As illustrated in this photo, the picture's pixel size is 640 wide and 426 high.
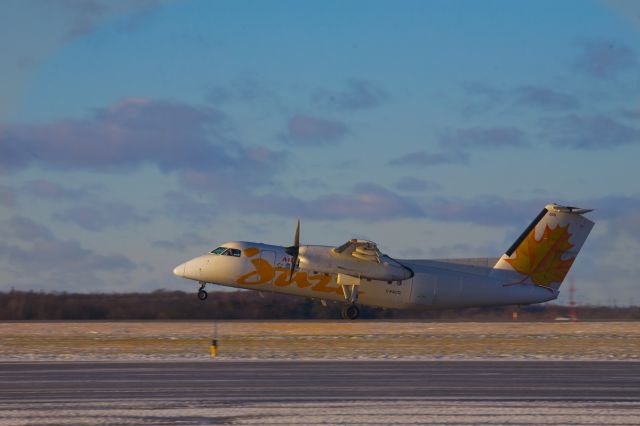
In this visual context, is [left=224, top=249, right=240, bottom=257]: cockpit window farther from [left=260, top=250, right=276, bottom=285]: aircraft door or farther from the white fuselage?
[left=260, top=250, right=276, bottom=285]: aircraft door

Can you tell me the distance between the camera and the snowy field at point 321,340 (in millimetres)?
27734

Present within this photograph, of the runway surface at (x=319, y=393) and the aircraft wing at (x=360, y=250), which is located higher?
the aircraft wing at (x=360, y=250)

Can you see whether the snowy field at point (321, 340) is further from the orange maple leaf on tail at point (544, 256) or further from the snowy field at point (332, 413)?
the snowy field at point (332, 413)

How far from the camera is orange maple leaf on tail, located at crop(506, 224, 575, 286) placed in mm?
43438

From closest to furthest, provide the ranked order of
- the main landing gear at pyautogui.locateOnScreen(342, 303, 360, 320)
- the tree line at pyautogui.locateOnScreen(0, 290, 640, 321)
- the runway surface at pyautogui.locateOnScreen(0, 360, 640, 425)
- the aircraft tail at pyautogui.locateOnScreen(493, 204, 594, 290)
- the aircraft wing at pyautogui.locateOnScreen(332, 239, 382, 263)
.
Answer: the runway surface at pyautogui.locateOnScreen(0, 360, 640, 425) < the aircraft wing at pyautogui.locateOnScreen(332, 239, 382, 263) < the main landing gear at pyautogui.locateOnScreen(342, 303, 360, 320) < the aircraft tail at pyautogui.locateOnScreen(493, 204, 594, 290) < the tree line at pyautogui.locateOnScreen(0, 290, 640, 321)

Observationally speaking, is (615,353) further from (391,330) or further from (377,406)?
(377,406)

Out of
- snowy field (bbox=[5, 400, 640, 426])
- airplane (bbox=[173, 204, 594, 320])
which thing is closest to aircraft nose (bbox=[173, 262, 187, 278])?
airplane (bbox=[173, 204, 594, 320])

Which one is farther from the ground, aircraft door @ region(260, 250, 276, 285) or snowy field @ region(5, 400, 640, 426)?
aircraft door @ region(260, 250, 276, 285)

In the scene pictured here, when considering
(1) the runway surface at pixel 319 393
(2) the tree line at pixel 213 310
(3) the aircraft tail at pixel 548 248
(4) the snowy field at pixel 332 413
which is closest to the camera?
(4) the snowy field at pixel 332 413

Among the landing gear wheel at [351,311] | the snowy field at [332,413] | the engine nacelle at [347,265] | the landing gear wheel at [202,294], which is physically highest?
the engine nacelle at [347,265]

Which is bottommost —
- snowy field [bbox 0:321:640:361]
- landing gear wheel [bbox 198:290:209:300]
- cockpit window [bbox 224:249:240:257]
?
snowy field [bbox 0:321:640:361]

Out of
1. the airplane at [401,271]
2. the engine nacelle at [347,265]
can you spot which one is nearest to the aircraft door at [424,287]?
the airplane at [401,271]

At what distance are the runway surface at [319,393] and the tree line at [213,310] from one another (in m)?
26.2

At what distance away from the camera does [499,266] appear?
43594mm
